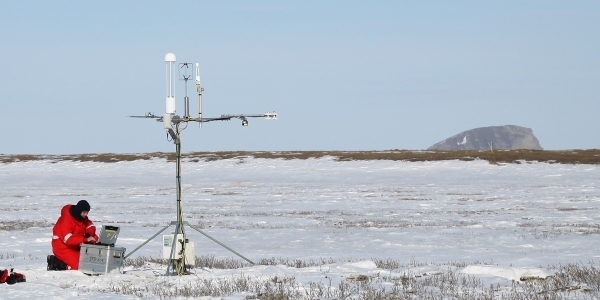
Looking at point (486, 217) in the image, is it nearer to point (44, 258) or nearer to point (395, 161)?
point (44, 258)

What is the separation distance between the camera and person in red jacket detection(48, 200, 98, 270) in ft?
39.8

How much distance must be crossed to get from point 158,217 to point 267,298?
16908 millimetres

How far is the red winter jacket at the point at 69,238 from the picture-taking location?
12164 mm

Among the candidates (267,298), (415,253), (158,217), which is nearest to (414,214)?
(158,217)

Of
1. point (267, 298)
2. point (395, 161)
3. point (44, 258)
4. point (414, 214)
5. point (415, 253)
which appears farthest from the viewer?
point (395, 161)

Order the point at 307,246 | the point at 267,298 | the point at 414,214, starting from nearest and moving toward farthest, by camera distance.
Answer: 1. the point at 267,298
2. the point at 307,246
3. the point at 414,214

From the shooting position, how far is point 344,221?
2341 cm

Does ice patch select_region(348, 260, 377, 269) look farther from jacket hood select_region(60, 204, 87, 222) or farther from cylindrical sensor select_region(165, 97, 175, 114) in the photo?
jacket hood select_region(60, 204, 87, 222)

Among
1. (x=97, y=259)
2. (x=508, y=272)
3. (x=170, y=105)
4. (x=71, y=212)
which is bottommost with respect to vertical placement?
(x=508, y=272)

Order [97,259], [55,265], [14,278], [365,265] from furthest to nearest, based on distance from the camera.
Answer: [365,265], [55,265], [97,259], [14,278]

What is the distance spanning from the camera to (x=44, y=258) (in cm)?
1497

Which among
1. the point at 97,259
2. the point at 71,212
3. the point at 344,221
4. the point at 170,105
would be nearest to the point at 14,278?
the point at 97,259

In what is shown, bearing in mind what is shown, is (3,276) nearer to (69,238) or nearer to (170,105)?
(69,238)

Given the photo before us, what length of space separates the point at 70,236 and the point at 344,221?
40.2ft
